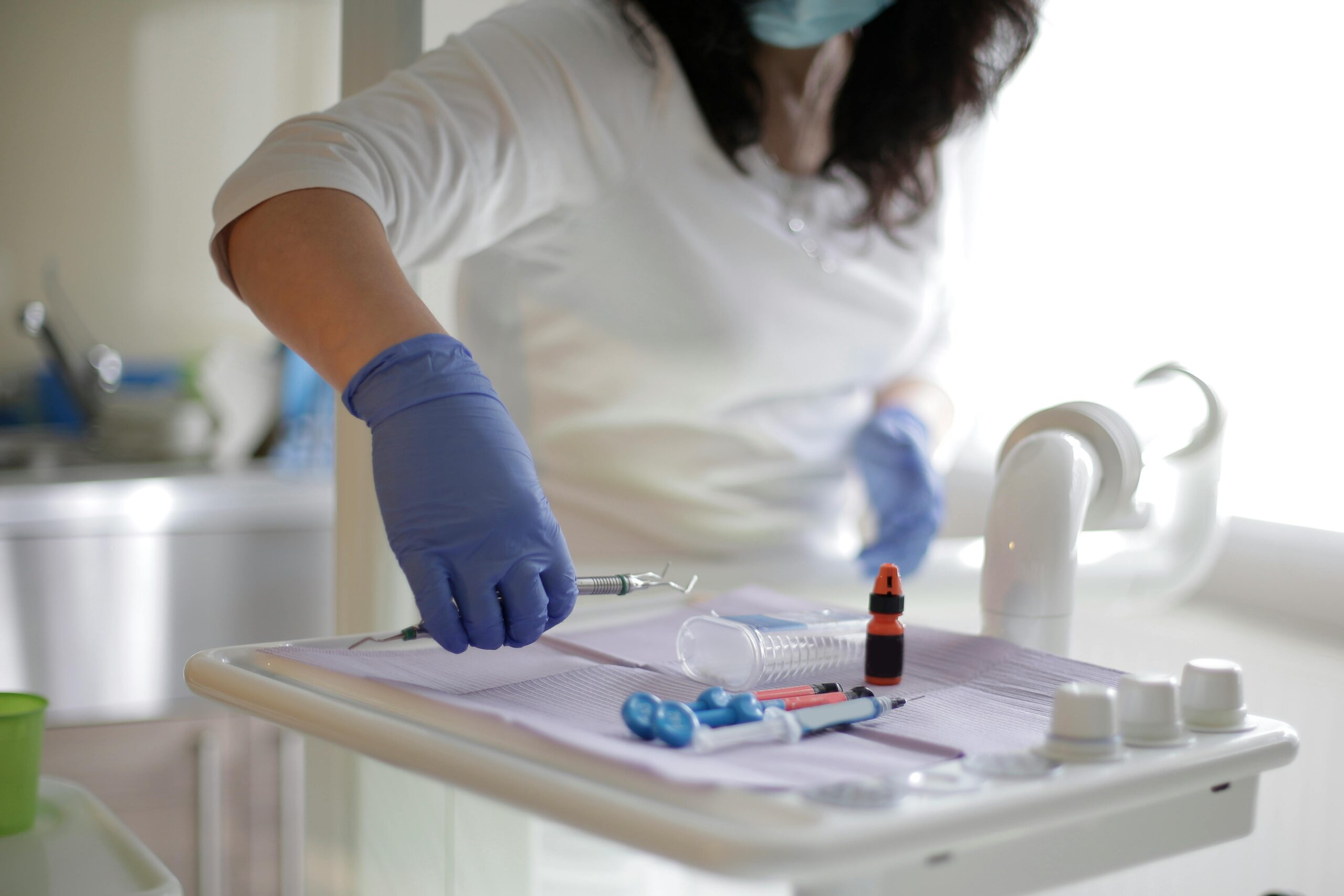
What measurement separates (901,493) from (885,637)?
2.10 ft

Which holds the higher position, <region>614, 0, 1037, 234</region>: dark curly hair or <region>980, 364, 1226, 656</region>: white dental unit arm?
<region>614, 0, 1037, 234</region>: dark curly hair

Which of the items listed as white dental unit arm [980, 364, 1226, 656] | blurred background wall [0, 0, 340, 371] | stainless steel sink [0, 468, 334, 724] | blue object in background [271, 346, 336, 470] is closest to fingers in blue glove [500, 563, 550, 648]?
white dental unit arm [980, 364, 1226, 656]

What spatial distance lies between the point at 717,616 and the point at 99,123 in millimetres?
1988

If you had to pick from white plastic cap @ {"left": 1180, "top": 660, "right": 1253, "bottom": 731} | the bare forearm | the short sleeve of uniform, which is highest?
the short sleeve of uniform

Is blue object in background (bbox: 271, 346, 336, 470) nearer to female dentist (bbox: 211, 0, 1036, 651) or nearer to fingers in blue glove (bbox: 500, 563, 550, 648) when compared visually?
female dentist (bbox: 211, 0, 1036, 651)

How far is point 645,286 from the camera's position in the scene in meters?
1.08

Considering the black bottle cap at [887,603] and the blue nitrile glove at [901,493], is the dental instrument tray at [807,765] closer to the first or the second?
the black bottle cap at [887,603]

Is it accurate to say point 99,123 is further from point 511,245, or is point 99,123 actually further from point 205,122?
point 511,245

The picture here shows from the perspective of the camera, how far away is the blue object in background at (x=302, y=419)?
82.1 inches

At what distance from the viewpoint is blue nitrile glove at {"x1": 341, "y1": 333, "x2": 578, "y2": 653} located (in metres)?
0.61

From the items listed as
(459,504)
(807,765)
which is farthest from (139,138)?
(807,765)

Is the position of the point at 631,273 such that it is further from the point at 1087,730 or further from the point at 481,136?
the point at 1087,730

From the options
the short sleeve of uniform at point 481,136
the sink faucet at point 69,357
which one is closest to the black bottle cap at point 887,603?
the short sleeve of uniform at point 481,136

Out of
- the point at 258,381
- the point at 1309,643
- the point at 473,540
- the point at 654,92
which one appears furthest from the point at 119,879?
the point at 258,381
